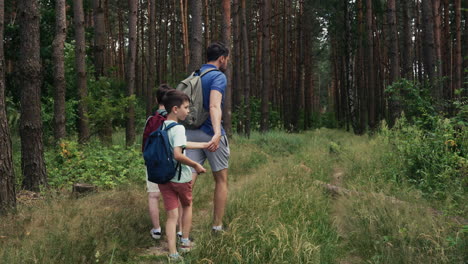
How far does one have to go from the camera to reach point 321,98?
67.0 m

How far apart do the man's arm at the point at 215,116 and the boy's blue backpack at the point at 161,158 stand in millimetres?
475

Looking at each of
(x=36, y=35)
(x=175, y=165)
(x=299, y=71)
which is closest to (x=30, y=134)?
(x=36, y=35)

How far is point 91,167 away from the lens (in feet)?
24.5

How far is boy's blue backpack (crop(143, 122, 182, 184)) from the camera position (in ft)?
11.4

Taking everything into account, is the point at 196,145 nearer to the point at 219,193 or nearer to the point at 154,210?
the point at 219,193

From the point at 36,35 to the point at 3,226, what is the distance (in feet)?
10.5

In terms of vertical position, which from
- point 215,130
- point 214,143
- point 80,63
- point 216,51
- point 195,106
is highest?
point 80,63

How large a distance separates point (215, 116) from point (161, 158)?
74 centimetres

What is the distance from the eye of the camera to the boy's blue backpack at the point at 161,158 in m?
3.49

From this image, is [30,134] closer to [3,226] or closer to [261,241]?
[3,226]

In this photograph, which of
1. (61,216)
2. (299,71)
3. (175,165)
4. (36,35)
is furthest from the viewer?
(299,71)

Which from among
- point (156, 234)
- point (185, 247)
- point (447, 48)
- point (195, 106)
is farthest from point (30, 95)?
point (447, 48)

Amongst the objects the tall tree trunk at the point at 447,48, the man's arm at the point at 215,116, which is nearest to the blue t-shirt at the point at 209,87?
the man's arm at the point at 215,116

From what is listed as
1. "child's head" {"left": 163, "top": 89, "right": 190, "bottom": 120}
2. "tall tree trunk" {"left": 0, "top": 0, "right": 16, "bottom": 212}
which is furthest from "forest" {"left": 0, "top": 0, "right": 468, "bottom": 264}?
"child's head" {"left": 163, "top": 89, "right": 190, "bottom": 120}
